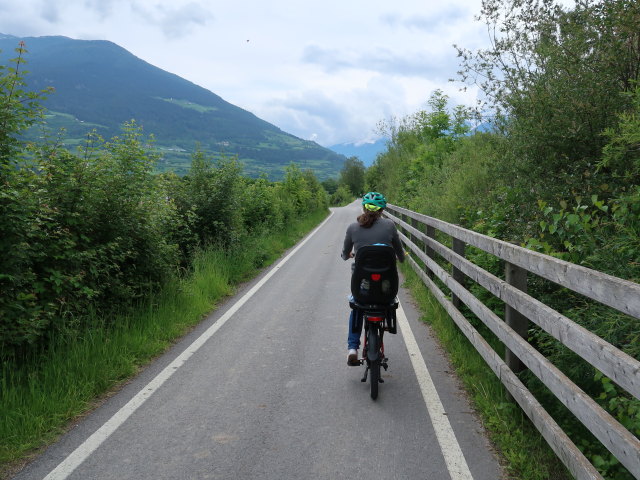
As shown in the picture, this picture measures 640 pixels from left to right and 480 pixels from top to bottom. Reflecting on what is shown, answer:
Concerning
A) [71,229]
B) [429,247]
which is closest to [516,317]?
[429,247]

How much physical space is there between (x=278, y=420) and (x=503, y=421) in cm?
183

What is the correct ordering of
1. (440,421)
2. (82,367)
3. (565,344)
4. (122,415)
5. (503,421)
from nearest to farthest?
(565,344) → (503,421) → (440,421) → (122,415) → (82,367)

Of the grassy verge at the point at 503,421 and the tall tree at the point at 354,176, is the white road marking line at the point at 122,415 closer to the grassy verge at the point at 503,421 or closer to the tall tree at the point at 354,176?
the grassy verge at the point at 503,421

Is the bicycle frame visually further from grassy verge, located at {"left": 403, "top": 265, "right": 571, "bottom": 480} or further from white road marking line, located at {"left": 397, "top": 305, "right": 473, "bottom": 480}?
grassy verge, located at {"left": 403, "top": 265, "right": 571, "bottom": 480}

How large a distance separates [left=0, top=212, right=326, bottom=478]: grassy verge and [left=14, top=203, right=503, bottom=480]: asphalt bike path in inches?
7.6

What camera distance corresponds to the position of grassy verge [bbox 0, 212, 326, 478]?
360cm

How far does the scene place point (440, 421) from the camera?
12.4ft

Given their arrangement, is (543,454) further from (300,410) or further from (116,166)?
(116,166)

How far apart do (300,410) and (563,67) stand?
18.2 feet

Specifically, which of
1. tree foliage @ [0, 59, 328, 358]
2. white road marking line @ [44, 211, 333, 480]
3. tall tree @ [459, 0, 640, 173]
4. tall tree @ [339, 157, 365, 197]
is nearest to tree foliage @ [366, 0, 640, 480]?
tall tree @ [459, 0, 640, 173]

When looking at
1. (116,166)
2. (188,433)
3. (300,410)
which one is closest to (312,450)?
(300,410)

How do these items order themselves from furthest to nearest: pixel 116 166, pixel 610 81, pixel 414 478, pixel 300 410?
pixel 116 166 → pixel 610 81 → pixel 300 410 → pixel 414 478

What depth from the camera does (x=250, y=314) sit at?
7.45m

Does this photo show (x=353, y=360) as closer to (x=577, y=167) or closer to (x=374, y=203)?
(x=374, y=203)
